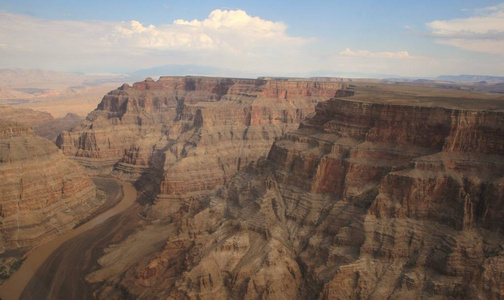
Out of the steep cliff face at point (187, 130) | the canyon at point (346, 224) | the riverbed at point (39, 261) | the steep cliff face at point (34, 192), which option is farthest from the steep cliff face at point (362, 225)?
the steep cliff face at point (187, 130)

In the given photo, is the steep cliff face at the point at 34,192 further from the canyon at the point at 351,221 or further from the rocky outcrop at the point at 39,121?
the rocky outcrop at the point at 39,121

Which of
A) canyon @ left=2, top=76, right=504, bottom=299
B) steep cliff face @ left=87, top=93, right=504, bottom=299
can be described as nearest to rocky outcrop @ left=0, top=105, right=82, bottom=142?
canyon @ left=2, top=76, right=504, bottom=299

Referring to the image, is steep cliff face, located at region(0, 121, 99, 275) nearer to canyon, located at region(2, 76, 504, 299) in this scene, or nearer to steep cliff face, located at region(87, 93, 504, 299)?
canyon, located at region(2, 76, 504, 299)

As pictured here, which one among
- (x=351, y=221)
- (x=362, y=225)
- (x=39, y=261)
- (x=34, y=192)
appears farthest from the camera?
(x=34, y=192)

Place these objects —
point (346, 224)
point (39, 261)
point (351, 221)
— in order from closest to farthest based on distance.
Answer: point (351, 221), point (346, 224), point (39, 261)

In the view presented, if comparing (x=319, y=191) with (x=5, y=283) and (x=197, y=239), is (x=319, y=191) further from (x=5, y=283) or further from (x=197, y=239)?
(x=5, y=283)

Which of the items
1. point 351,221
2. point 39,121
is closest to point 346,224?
point 351,221

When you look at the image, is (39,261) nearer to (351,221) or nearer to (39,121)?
(351,221)
